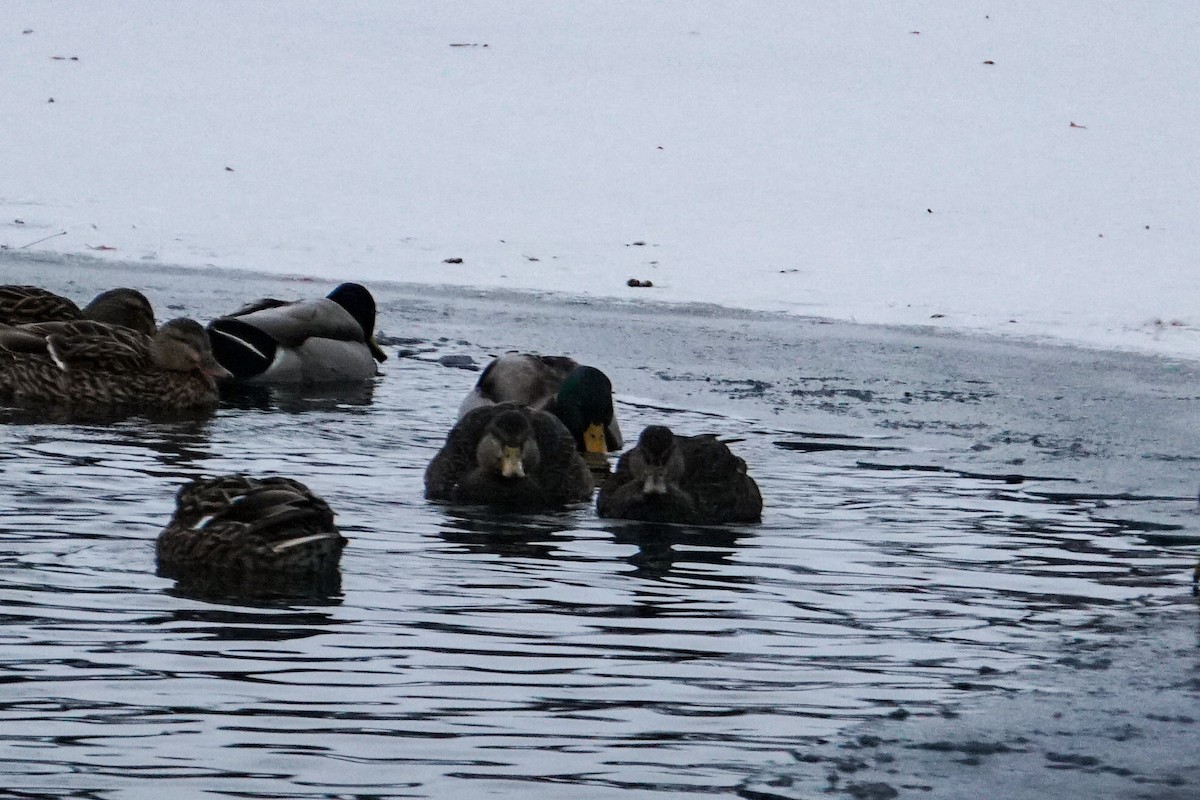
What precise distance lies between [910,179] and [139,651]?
50.7ft

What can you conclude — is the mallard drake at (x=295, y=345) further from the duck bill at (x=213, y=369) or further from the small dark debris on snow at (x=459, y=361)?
the duck bill at (x=213, y=369)

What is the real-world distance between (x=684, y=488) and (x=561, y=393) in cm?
206

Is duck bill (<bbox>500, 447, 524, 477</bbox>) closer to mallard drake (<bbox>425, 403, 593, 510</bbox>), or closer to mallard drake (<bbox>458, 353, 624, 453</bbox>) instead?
mallard drake (<bbox>425, 403, 593, 510</bbox>)

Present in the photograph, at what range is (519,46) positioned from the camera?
27.2 m

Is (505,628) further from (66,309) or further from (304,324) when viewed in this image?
(304,324)

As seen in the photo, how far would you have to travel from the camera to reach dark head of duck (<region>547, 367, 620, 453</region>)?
32.4ft

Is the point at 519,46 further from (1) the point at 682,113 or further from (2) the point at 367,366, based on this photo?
(2) the point at 367,366

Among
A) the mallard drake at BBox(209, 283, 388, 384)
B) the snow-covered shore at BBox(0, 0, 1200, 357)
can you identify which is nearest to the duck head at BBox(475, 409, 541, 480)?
the mallard drake at BBox(209, 283, 388, 384)

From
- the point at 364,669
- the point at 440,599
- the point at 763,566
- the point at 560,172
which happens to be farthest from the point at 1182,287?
the point at 364,669

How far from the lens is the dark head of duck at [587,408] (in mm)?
9867

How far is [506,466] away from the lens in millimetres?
8297

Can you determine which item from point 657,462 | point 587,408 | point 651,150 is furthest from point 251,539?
point 651,150

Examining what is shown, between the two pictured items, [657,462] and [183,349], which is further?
[183,349]

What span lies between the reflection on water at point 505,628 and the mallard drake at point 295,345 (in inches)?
126
